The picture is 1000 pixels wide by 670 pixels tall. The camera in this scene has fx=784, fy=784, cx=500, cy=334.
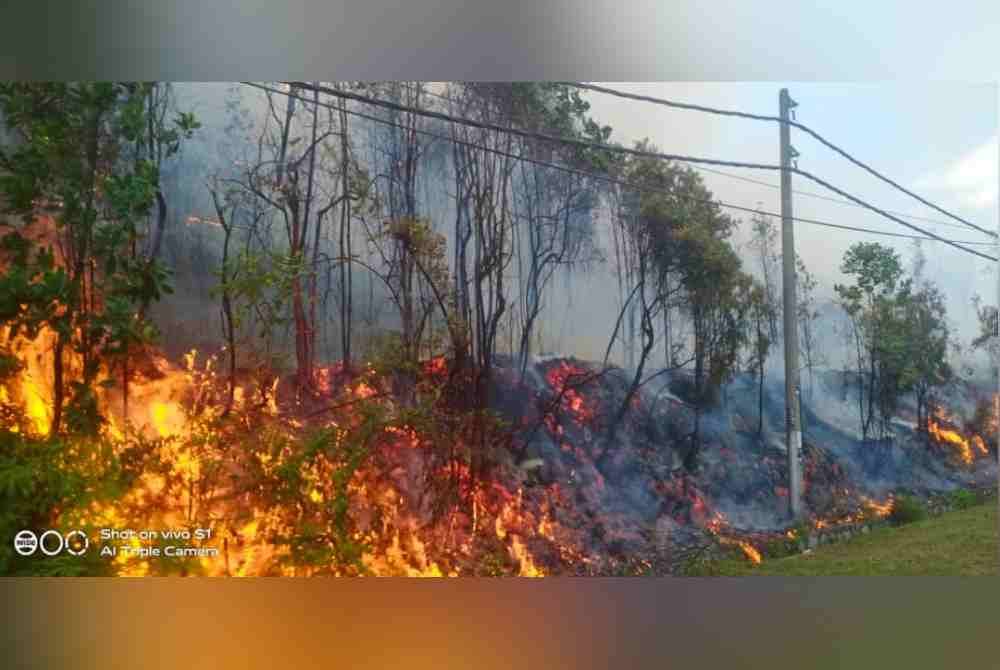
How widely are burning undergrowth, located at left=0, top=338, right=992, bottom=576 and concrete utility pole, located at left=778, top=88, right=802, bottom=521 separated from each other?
7.6 inches

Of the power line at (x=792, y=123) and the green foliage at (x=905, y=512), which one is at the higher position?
the power line at (x=792, y=123)

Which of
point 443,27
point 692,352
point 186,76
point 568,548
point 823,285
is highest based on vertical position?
point 443,27

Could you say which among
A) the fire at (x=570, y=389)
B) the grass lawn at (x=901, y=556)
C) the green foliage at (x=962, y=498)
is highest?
the fire at (x=570, y=389)

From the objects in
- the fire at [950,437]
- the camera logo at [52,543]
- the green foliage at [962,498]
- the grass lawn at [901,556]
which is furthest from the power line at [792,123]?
the camera logo at [52,543]

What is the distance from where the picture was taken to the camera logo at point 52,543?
347 cm

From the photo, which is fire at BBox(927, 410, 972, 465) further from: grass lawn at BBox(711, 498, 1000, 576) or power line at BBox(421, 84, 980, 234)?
power line at BBox(421, 84, 980, 234)

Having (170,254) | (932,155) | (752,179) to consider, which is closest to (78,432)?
(170,254)

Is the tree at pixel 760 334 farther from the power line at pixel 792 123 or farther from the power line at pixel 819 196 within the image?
the power line at pixel 792 123

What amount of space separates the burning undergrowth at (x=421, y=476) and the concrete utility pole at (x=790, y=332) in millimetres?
193

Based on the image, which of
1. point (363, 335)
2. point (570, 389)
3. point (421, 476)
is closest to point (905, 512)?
point (570, 389)

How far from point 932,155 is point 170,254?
3441mm

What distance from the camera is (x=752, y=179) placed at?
11.5 ft

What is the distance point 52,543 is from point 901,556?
3.77 metres

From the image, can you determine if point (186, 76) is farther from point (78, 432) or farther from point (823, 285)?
point (823, 285)
